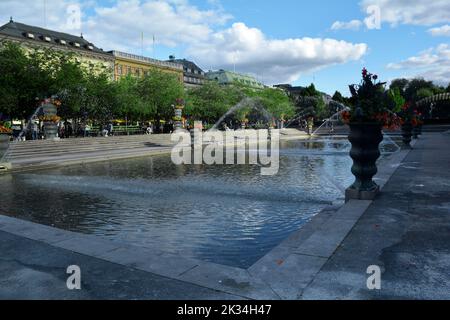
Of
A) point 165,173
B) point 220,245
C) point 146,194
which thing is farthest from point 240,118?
point 220,245

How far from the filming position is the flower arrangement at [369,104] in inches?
314

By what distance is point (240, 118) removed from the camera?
72.2 metres

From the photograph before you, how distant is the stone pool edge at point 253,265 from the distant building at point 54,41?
67.1m

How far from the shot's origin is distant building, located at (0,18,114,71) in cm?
7088

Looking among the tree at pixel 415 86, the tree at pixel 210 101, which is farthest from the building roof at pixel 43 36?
the tree at pixel 415 86

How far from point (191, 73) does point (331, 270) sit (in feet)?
412

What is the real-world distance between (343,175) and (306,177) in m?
1.35

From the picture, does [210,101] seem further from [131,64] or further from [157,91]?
[131,64]

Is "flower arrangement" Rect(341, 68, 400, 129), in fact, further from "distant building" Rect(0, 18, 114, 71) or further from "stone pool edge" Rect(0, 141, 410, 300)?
"distant building" Rect(0, 18, 114, 71)

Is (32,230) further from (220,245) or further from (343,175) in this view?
(343,175)

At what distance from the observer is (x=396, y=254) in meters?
4.41

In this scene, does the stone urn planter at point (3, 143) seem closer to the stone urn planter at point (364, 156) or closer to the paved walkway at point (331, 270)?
the paved walkway at point (331, 270)

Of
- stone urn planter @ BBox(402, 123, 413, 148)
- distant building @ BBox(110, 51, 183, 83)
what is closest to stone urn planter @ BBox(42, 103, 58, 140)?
stone urn planter @ BBox(402, 123, 413, 148)

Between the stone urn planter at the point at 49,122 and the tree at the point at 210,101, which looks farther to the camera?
the tree at the point at 210,101
